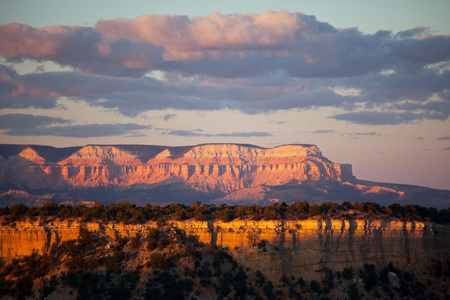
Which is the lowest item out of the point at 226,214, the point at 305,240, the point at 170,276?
the point at 170,276

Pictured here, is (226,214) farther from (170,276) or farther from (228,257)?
(170,276)

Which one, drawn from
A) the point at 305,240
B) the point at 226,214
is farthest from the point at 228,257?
the point at 305,240

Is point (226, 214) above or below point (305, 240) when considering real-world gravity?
above

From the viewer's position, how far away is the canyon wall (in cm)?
8100

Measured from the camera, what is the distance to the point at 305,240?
81750 mm

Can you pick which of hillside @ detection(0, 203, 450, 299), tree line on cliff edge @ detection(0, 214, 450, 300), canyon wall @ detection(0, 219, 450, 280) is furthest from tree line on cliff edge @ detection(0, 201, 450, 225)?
tree line on cliff edge @ detection(0, 214, 450, 300)

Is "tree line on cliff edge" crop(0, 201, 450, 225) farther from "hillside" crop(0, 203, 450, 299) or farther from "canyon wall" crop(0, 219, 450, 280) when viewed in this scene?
"canyon wall" crop(0, 219, 450, 280)

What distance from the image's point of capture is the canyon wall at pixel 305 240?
8100 centimetres

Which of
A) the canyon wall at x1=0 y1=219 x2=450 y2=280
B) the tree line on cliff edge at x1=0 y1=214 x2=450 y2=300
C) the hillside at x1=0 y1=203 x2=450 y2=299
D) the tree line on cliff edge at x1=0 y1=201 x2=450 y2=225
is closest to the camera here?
the tree line on cliff edge at x1=0 y1=214 x2=450 y2=300

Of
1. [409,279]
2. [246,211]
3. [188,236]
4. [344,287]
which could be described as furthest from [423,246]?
[188,236]

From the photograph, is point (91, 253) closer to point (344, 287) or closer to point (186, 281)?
point (186, 281)

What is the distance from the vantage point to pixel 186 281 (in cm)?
7669

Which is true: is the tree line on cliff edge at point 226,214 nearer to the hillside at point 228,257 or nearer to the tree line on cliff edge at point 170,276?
the hillside at point 228,257

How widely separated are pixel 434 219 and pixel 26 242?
53.5 metres
